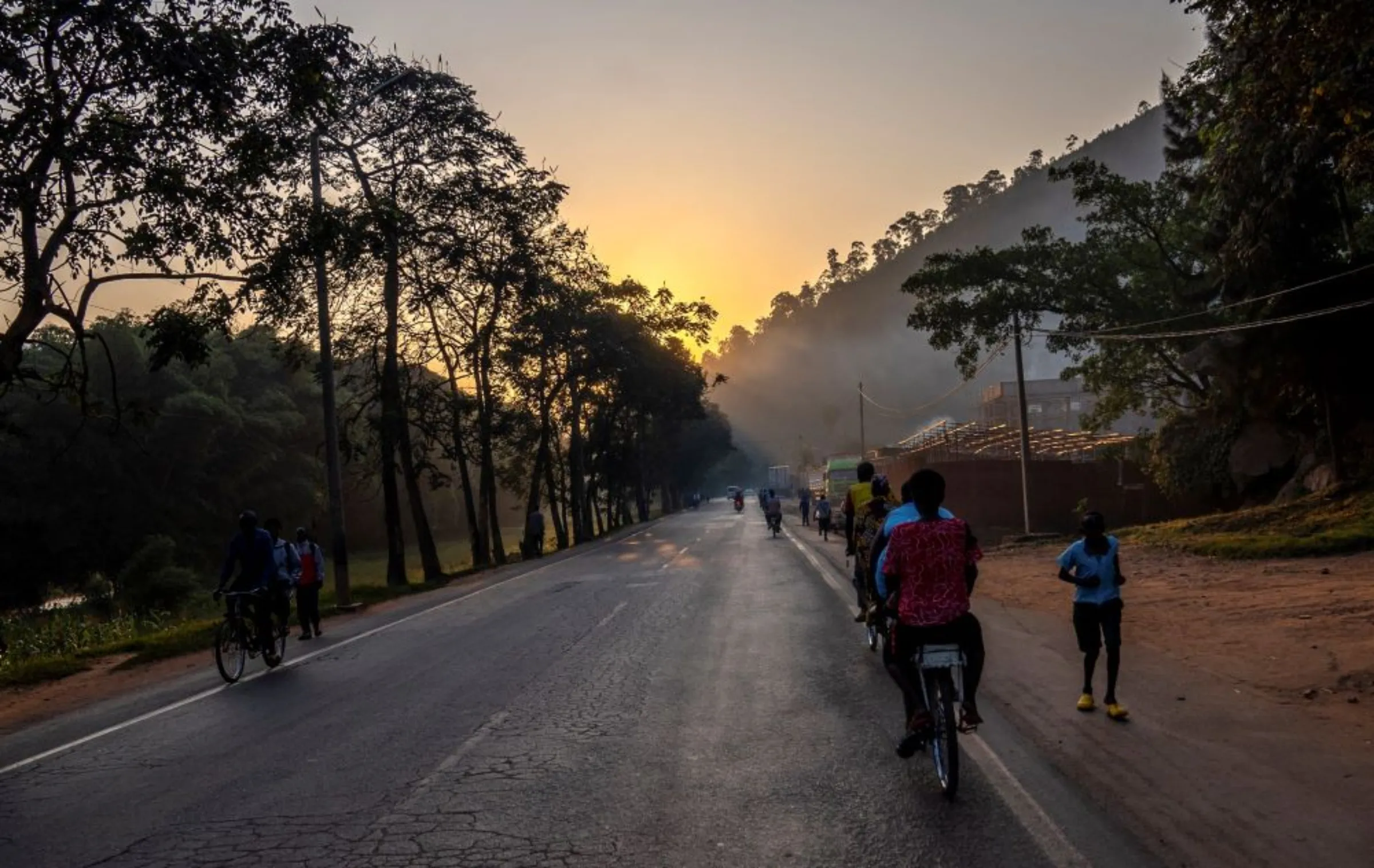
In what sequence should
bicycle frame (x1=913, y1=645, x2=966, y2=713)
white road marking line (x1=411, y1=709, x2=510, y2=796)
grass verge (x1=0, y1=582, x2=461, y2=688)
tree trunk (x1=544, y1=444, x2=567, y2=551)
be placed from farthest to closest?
tree trunk (x1=544, y1=444, x2=567, y2=551) < grass verge (x1=0, y1=582, x2=461, y2=688) < white road marking line (x1=411, y1=709, x2=510, y2=796) < bicycle frame (x1=913, y1=645, x2=966, y2=713)

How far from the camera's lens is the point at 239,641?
12680 mm

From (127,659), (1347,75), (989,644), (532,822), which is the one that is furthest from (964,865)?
(127,659)

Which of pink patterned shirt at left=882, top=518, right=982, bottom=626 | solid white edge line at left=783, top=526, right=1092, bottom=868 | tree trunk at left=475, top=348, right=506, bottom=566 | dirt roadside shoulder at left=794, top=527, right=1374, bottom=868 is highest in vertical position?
tree trunk at left=475, top=348, right=506, bottom=566

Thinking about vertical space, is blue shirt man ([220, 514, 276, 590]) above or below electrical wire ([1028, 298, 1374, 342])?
below

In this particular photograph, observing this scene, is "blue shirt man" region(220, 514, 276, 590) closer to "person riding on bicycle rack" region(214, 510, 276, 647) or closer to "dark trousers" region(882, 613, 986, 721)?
"person riding on bicycle rack" region(214, 510, 276, 647)

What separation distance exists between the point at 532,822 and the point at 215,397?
4886 cm

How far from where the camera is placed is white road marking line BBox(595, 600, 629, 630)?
1582 cm

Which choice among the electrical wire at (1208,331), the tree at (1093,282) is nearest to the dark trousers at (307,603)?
the electrical wire at (1208,331)

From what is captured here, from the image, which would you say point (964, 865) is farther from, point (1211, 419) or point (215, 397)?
point (215, 397)

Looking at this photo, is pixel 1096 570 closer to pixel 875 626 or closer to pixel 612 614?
pixel 875 626

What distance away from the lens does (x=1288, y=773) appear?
6664mm

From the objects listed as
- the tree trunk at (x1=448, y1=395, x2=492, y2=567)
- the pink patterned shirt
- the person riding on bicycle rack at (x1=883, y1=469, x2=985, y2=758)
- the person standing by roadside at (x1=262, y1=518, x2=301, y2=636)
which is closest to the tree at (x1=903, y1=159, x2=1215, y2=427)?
the tree trunk at (x1=448, y1=395, x2=492, y2=567)

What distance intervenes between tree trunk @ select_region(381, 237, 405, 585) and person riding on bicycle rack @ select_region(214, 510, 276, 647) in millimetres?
16404

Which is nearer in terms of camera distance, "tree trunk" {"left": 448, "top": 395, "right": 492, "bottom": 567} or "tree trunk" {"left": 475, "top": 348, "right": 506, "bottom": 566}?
"tree trunk" {"left": 448, "top": 395, "right": 492, "bottom": 567}
